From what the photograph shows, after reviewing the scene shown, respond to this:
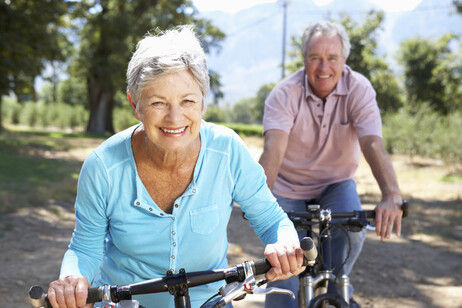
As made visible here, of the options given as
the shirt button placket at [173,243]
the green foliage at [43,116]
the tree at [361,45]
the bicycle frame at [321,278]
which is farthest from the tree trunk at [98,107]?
the shirt button placket at [173,243]

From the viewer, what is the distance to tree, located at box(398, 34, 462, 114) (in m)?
38.6

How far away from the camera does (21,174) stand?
1173 cm

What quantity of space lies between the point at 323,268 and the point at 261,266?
1.27m

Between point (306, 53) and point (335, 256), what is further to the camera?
point (306, 53)

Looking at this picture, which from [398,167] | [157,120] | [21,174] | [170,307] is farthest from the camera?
[398,167]

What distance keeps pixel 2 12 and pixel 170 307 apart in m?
14.4

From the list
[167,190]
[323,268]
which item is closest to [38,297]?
[167,190]

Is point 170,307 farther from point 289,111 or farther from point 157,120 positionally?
point 289,111

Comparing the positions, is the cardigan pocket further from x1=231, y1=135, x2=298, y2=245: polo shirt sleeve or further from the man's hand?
the man's hand

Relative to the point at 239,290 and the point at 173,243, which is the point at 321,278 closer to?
the point at 173,243

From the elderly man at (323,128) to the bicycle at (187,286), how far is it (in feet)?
4.77

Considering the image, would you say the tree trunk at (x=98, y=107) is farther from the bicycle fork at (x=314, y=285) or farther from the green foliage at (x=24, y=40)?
the bicycle fork at (x=314, y=285)

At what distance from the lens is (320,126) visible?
3.48 m

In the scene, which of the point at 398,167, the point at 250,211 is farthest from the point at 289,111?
the point at 398,167
